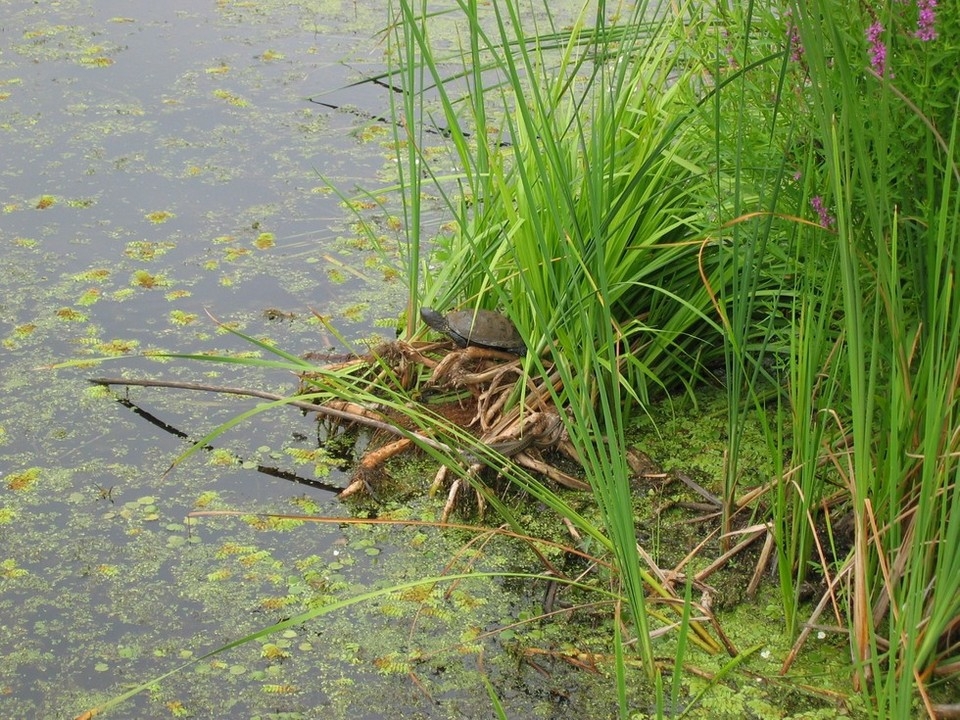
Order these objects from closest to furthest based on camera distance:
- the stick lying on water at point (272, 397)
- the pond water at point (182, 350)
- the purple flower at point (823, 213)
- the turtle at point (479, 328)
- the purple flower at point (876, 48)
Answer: the purple flower at point (876, 48) → the purple flower at point (823, 213) → the pond water at point (182, 350) → the stick lying on water at point (272, 397) → the turtle at point (479, 328)

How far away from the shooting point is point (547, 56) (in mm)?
4336

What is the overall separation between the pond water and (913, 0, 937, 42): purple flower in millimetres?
1060

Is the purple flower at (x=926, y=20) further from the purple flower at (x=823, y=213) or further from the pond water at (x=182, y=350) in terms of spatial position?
the pond water at (x=182, y=350)

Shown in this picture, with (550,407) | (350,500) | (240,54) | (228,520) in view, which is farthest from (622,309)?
(240,54)

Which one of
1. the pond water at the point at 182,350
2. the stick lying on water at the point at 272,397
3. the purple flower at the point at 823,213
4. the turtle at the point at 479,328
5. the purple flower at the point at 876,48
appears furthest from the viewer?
the turtle at the point at 479,328

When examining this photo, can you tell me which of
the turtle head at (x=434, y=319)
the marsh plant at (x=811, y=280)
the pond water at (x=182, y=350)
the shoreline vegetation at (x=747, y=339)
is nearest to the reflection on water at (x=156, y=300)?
the pond water at (x=182, y=350)

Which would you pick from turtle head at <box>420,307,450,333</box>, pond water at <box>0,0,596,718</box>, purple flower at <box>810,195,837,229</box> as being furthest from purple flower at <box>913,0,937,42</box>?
turtle head at <box>420,307,450,333</box>

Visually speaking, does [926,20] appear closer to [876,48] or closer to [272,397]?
[876,48]

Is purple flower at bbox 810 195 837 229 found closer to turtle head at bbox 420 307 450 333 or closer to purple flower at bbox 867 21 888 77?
purple flower at bbox 867 21 888 77

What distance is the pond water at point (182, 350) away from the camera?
5.97 feet

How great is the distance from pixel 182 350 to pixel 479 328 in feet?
2.37

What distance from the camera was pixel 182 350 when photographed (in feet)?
8.78

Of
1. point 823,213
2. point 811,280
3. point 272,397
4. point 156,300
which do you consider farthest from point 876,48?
point 156,300

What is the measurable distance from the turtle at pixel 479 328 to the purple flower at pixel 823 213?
870 mm
